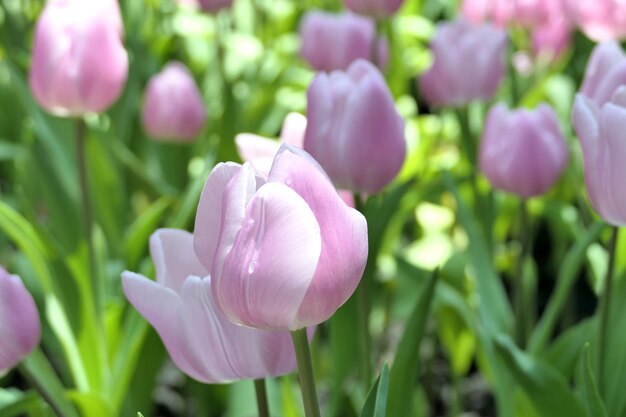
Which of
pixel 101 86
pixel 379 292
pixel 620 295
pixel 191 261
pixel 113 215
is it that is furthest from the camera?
pixel 379 292

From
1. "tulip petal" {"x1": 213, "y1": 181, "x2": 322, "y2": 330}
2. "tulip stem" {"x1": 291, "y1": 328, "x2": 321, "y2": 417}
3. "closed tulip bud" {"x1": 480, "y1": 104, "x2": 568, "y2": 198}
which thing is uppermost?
"tulip petal" {"x1": 213, "y1": 181, "x2": 322, "y2": 330}

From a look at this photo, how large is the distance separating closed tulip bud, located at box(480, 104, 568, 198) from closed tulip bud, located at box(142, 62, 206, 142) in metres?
0.62

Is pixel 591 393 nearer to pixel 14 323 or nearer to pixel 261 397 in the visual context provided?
pixel 261 397

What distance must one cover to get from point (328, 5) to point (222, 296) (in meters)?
1.85

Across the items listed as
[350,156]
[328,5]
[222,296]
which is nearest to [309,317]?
[222,296]


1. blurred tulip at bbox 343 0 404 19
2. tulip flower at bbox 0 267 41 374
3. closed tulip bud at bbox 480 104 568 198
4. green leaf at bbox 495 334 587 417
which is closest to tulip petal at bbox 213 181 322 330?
tulip flower at bbox 0 267 41 374

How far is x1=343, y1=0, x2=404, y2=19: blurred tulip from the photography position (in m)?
1.25

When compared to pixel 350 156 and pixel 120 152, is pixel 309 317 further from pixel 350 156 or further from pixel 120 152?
pixel 120 152

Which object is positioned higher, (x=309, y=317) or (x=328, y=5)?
(x=309, y=317)

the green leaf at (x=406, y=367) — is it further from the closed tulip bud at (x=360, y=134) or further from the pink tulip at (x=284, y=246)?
the pink tulip at (x=284, y=246)

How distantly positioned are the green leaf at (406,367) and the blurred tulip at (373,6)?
554 millimetres

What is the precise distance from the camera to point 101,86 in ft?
3.66

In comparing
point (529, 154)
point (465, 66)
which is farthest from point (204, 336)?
point (465, 66)

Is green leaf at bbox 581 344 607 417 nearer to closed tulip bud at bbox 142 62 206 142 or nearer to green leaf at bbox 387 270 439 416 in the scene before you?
green leaf at bbox 387 270 439 416
